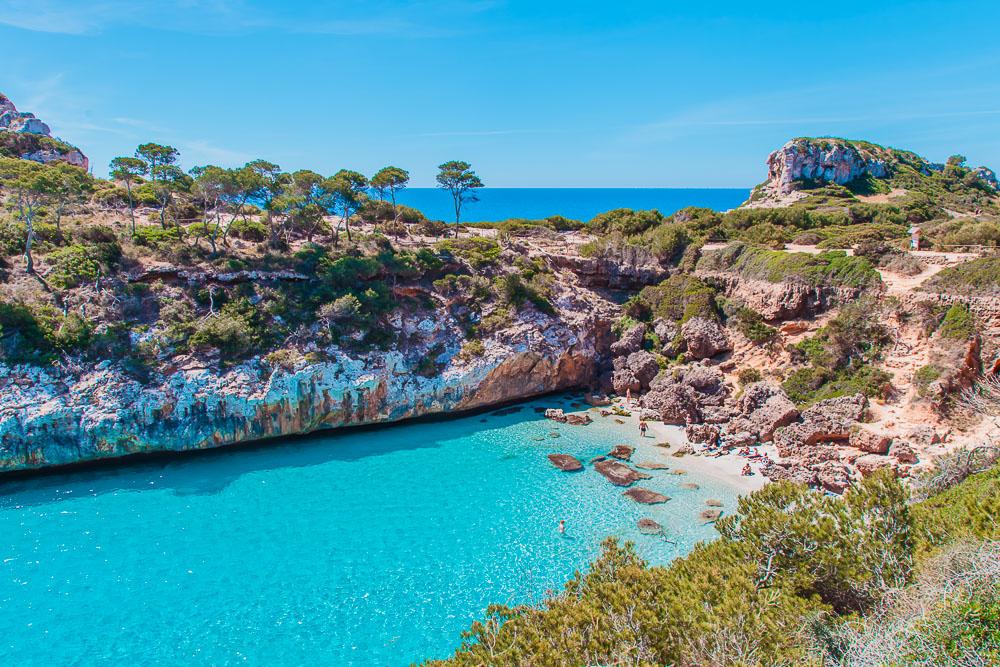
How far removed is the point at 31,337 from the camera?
78.5 feet

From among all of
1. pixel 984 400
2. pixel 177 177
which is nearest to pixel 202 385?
pixel 177 177

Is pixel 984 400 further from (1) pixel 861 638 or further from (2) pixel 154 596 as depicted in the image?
(2) pixel 154 596

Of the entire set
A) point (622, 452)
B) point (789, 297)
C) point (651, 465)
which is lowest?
point (651, 465)

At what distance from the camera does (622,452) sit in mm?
24906

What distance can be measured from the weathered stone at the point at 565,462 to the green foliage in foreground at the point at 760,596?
11.3m

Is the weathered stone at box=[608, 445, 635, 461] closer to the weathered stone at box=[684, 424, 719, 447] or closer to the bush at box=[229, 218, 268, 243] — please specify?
the weathered stone at box=[684, 424, 719, 447]

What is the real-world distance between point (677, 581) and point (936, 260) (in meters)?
30.3

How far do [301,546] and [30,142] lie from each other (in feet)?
174

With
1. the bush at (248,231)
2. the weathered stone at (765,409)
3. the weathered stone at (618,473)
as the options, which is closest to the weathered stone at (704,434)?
the weathered stone at (765,409)

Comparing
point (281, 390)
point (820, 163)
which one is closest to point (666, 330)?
point (281, 390)

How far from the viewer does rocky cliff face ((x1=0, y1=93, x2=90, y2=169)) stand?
44.9 meters

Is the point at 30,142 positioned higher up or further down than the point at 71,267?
higher up

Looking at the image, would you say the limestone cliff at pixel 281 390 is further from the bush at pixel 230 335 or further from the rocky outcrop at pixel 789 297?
the rocky outcrop at pixel 789 297

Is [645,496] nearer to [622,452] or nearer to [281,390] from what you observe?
[622,452]
